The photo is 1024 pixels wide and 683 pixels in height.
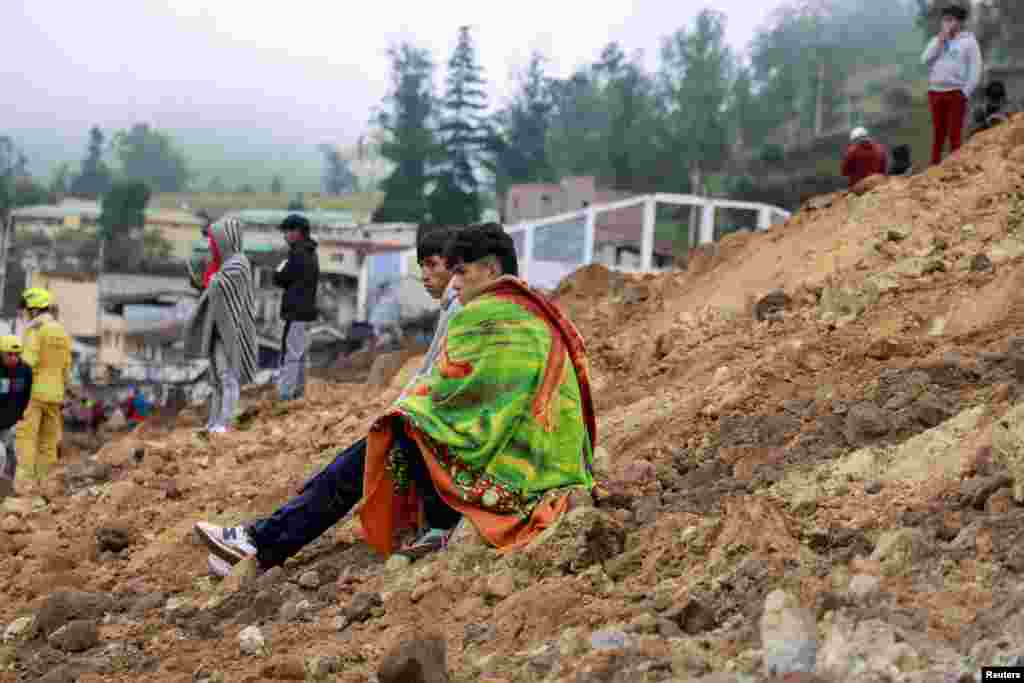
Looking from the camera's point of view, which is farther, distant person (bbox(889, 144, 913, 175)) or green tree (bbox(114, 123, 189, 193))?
green tree (bbox(114, 123, 189, 193))

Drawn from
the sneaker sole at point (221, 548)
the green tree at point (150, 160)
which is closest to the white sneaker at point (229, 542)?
the sneaker sole at point (221, 548)

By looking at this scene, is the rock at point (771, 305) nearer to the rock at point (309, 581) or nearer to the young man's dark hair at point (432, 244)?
the young man's dark hair at point (432, 244)

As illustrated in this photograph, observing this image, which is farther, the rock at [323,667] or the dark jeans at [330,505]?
the dark jeans at [330,505]

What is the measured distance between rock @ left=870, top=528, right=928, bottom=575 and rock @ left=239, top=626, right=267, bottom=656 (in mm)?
1962

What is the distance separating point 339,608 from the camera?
4.53 meters

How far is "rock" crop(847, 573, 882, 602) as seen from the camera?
327 centimetres

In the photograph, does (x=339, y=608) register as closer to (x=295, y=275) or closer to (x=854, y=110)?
(x=295, y=275)

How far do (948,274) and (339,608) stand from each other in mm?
3634

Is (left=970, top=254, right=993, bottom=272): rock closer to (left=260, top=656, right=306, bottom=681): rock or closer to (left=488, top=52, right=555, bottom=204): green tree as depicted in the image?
(left=260, top=656, right=306, bottom=681): rock

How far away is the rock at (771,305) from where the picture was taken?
24.0ft

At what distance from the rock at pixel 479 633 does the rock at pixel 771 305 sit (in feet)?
12.0

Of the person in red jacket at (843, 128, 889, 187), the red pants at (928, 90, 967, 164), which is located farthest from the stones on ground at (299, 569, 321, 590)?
the person in red jacket at (843, 128, 889, 187)

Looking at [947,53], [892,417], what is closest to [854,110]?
[947,53]

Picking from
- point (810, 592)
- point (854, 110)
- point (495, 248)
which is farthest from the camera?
point (854, 110)
